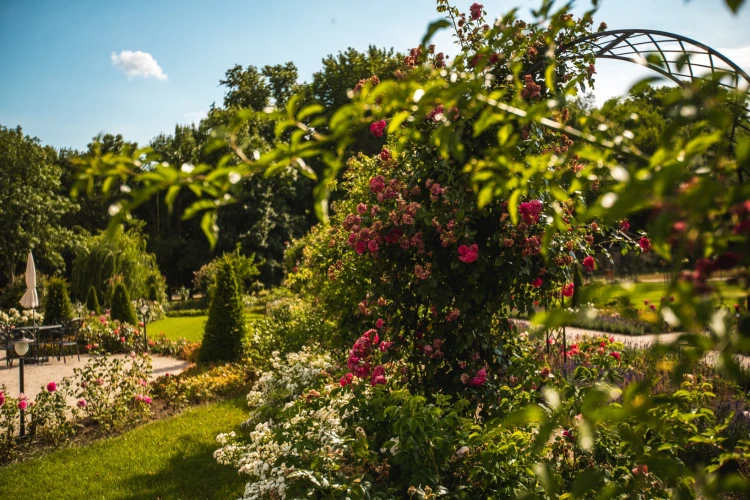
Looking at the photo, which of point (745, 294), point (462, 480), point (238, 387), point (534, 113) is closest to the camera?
point (745, 294)

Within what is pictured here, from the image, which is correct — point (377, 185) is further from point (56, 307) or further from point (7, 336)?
point (56, 307)

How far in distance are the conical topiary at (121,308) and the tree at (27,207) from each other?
479 inches

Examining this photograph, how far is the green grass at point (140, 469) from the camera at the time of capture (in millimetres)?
4572

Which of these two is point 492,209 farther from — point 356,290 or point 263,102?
point 263,102

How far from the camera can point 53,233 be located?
2392cm

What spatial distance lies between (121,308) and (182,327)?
240 centimetres

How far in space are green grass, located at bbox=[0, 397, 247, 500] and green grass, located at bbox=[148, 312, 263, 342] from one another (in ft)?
25.4

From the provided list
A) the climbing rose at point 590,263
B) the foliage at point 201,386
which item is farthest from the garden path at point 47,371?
the climbing rose at point 590,263

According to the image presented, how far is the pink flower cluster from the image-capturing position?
3.41 meters

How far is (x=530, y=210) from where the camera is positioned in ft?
11.2

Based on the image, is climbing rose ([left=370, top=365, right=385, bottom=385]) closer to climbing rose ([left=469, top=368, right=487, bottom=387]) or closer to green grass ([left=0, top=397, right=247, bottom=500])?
climbing rose ([left=469, top=368, right=487, bottom=387])

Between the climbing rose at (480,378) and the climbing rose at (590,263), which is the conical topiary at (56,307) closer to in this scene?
the climbing rose at (480,378)

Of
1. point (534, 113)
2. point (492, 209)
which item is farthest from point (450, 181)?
point (534, 113)

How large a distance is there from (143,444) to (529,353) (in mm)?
4131
